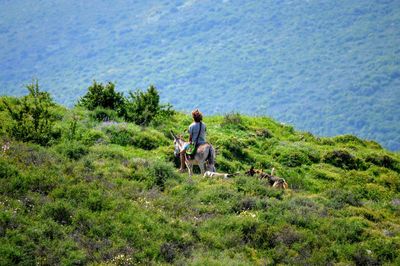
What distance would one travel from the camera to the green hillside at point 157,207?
14195mm

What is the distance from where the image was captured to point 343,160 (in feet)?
89.0

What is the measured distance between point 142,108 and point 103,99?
6.16 feet

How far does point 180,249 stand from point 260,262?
6.60ft

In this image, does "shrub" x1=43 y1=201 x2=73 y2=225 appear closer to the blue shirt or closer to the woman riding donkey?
the woman riding donkey

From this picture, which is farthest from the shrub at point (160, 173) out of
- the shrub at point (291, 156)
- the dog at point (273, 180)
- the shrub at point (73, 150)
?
the shrub at point (291, 156)

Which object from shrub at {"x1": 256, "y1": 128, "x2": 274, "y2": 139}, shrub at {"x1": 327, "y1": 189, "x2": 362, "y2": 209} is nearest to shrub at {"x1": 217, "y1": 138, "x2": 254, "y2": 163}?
shrub at {"x1": 256, "y1": 128, "x2": 274, "y2": 139}

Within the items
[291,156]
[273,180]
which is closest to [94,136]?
[273,180]

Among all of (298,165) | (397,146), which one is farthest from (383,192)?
(397,146)

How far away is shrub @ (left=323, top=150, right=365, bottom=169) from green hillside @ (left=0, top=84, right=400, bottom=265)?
1.52 metres

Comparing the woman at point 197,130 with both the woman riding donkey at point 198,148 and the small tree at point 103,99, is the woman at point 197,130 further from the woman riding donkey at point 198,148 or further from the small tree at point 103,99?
the small tree at point 103,99

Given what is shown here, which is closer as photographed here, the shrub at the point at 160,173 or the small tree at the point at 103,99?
the shrub at the point at 160,173

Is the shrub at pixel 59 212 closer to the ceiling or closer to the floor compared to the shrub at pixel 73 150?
closer to the floor

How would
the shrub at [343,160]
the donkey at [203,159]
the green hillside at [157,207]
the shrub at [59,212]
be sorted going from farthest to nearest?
the shrub at [343,160] < the donkey at [203,159] < the shrub at [59,212] < the green hillside at [157,207]

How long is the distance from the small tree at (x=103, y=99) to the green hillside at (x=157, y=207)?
2.70 m
